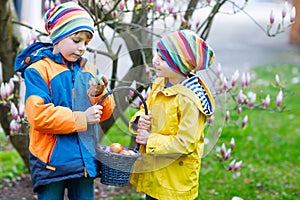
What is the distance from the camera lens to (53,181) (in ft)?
9.94

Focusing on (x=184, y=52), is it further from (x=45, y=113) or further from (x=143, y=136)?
(x=45, y=113)

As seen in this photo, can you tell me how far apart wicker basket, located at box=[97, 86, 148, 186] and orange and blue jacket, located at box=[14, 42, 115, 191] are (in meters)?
0.05

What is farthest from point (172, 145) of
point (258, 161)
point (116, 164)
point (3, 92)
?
point (258, 161)

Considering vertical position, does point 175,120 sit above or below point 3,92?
above

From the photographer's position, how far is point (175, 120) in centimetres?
304

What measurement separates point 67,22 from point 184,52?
63cm

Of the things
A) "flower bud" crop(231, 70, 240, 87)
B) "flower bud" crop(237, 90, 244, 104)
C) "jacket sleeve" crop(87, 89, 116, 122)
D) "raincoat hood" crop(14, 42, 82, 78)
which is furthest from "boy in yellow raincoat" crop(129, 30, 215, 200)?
"flower bud" crop(237, 90, 244, 104)

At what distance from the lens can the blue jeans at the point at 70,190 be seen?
3.14 metres

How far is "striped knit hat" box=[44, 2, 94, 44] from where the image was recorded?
2988 mm

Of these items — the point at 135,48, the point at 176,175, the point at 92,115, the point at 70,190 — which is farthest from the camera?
the point at 135,48

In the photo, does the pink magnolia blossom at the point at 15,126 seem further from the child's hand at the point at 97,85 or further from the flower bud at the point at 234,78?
the flower bud at the point at 234,78

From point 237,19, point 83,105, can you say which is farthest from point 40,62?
point 237,19

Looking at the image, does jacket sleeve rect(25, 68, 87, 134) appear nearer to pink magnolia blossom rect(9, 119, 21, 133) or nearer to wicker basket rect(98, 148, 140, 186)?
wicker basket rect(98, 148, 140, 186)

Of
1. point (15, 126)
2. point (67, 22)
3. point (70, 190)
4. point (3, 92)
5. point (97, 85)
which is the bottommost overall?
point (70, 190)
